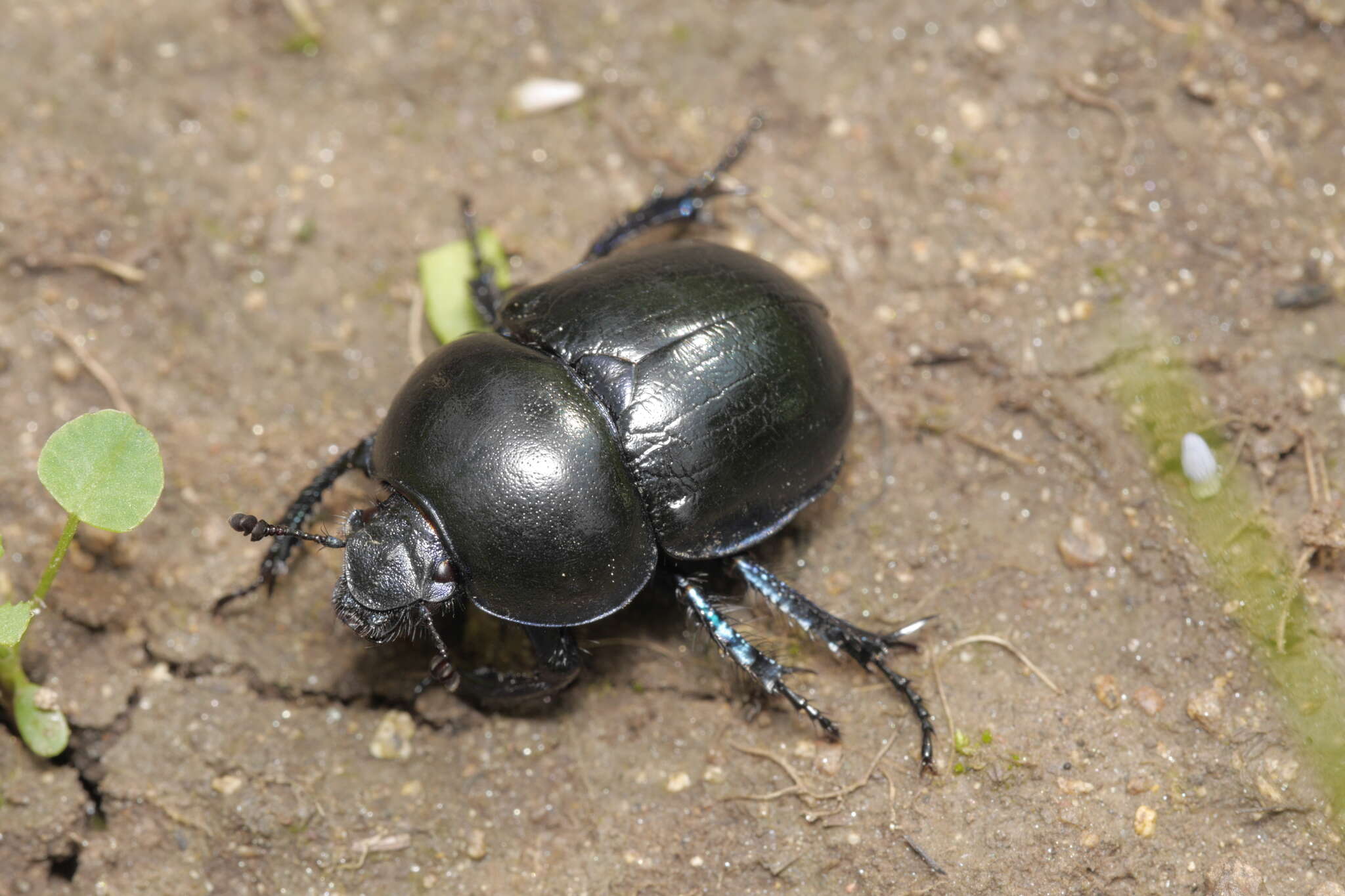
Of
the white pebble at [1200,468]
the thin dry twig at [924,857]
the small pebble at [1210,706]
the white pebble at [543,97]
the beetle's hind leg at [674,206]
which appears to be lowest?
the thin dry twig at [924,857]

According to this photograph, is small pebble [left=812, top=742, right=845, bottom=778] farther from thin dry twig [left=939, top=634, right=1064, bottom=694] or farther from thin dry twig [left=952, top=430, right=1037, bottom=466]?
thin dry twig [left=952, top=430, right=1037, bottom=466]

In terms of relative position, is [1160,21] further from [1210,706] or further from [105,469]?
[105,469]

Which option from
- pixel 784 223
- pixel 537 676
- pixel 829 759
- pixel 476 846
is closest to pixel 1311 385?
pixel 784 223

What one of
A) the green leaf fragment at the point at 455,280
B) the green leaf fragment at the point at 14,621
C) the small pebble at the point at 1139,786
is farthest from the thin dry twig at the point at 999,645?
the green leaf fragment at the point at 14,621

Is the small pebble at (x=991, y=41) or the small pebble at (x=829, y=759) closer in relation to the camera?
the small pebble at (x=829, y=759)

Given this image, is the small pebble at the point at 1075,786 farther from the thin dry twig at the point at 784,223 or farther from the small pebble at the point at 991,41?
the small pebble at the point at 991,41

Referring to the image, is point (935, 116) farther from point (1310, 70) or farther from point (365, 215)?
point (365, 215)

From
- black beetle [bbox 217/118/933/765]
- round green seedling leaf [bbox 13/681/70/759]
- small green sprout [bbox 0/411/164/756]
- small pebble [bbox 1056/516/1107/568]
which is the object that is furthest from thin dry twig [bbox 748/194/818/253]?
round green seedling leaf [bbox 13/681/70/759]

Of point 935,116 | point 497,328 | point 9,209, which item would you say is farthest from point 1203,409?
point 9,209
